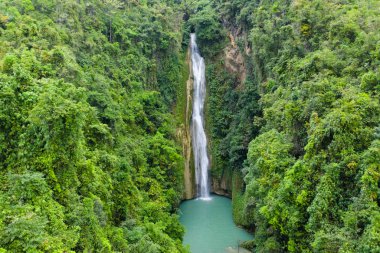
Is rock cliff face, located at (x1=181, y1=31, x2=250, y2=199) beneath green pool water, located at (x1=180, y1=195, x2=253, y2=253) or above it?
above

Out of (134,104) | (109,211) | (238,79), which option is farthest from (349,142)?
(238,79)

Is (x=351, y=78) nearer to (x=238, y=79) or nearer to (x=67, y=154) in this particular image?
(x=67, y=154)

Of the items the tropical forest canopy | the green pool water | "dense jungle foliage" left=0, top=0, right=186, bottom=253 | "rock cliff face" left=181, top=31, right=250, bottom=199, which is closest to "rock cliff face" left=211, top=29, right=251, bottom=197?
"rock cliff face" left=181, top=31, right=250, bottom=199

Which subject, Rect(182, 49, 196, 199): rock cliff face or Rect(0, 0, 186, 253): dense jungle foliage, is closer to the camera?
Rect(0, 0, 186, 253): dense jungle foliage

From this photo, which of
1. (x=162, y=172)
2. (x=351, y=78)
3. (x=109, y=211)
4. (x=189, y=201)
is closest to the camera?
(x=109, y=211)

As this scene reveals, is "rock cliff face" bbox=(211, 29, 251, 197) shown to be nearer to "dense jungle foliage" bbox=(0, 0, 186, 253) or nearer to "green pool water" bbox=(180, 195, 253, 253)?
"green pool water" bbox=(180, 195, 253, 253)
